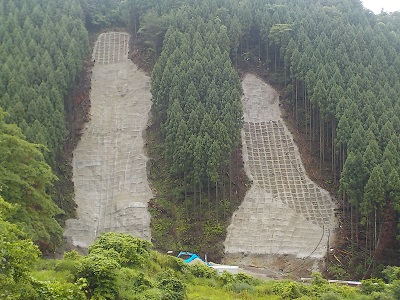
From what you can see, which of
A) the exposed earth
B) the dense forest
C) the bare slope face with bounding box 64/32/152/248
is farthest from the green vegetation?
the bare slope face with bounding box 64/32/152/248

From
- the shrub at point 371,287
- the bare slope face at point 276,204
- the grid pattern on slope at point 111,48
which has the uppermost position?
the grid pattern on slope at point 111,48

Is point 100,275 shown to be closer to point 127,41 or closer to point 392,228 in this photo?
point 392,228

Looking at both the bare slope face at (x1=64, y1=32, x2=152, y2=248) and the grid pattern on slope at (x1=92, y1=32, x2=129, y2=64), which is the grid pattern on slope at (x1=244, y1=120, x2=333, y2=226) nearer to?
the bare slope face at (x1=64, y1=32, x2=152, y2=248)

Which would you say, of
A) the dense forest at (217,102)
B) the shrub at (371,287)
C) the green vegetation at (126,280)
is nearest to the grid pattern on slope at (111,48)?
the dense forest at (217,102)

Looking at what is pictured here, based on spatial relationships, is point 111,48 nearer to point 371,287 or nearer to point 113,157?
point 113,157

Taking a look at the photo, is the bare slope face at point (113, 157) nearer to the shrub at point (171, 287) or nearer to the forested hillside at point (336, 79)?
the forested hillside at point (336, 79)

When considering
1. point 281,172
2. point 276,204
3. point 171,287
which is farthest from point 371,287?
point 281,172
